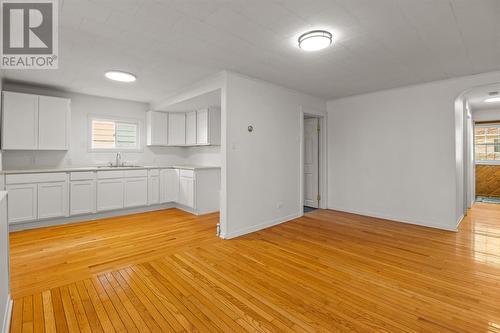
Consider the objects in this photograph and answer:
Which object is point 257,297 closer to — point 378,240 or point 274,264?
point 274,264

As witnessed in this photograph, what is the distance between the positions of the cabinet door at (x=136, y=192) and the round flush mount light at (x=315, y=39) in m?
4.25

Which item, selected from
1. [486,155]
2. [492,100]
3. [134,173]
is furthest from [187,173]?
[486,155]

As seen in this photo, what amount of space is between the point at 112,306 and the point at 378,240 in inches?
135

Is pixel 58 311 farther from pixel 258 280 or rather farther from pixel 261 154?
pixel 261 154

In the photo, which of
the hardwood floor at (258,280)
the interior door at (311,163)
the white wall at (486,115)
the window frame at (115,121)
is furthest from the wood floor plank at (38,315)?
the white wall at (486,115)

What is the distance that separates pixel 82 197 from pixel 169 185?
171 cm

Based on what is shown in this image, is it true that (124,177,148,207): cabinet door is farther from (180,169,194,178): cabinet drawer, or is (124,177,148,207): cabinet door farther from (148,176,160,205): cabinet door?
(180,169,194,178): cabinet drawer

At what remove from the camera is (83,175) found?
4.46 metres

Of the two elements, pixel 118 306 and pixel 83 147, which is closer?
pixel 118 306

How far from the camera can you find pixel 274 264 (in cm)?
276

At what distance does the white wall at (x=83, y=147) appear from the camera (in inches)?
175

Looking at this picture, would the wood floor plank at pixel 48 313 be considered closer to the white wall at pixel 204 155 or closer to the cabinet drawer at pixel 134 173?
the cabinet drawer at pixel 134 173
